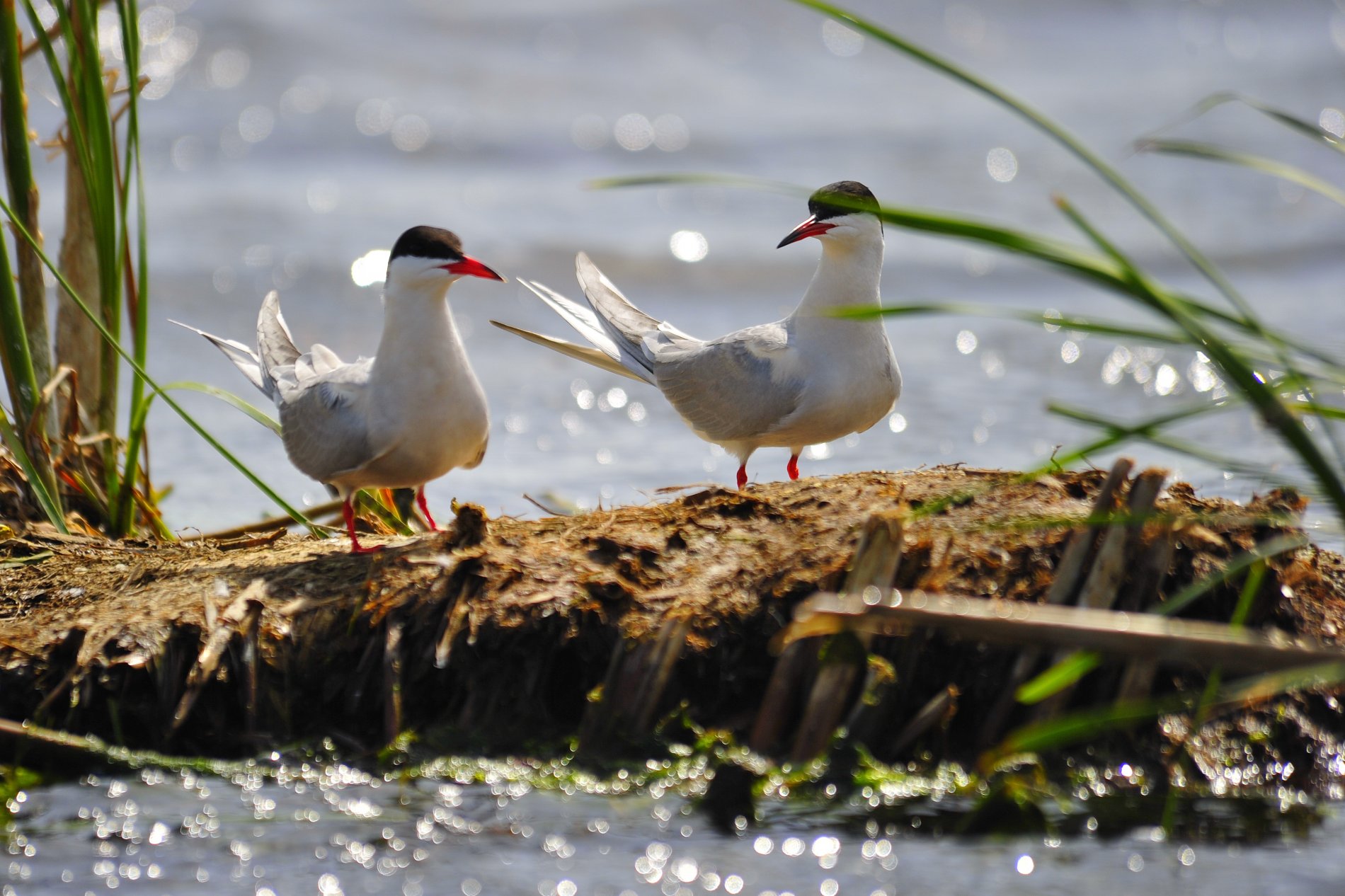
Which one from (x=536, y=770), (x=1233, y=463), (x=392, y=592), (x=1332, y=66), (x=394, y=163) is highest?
(x=1332, y=66)

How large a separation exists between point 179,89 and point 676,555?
10553mm

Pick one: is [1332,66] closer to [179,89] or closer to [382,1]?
[382,1]

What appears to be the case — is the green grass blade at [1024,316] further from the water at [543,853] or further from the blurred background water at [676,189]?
the blurred background water at [676,189]

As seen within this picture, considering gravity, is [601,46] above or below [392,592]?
above

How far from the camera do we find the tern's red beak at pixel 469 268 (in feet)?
13.4

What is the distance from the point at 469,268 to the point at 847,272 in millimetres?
1464

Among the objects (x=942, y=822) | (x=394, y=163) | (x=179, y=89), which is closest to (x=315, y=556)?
(x=942, y=822)

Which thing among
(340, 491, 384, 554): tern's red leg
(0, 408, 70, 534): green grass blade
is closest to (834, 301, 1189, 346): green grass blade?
(340, 491, 384, 554): tern's red leg

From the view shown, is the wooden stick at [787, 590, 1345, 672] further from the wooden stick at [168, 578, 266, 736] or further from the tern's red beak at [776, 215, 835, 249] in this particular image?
the tern's red beak at [776, 215, 835, 249]

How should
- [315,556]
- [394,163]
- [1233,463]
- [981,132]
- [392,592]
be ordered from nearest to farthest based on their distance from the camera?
[1233,463], [392,592], [315,556], [394,163], [981,132]

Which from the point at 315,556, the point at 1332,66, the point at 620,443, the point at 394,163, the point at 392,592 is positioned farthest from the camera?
the point at 1332,66

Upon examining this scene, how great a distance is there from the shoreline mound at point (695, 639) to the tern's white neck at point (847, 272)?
1.40 metres

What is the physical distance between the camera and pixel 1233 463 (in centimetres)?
248

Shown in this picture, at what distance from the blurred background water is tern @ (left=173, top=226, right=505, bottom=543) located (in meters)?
1.55
